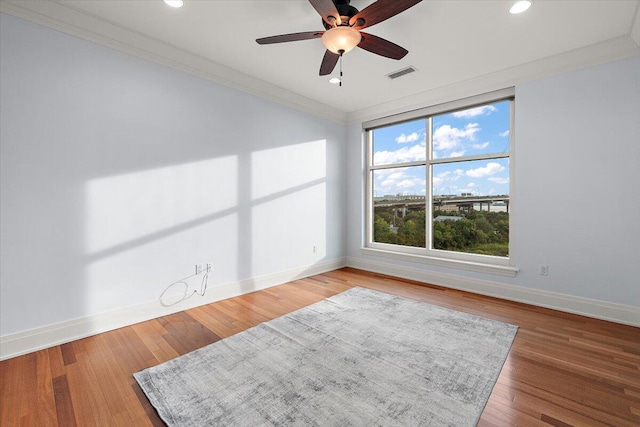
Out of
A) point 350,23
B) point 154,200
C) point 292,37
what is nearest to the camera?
point 350,23

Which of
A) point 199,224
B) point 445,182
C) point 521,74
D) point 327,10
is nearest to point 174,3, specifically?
point 327,10

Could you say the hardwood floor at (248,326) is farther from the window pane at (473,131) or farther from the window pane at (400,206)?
the window pane at (473,131)

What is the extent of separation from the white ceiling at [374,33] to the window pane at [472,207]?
3.51 ft

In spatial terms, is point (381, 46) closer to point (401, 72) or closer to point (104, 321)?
point (401, 72)

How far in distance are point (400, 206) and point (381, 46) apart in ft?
9.40

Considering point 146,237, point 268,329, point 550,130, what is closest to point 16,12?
point 146,237

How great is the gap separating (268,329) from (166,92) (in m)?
2.67

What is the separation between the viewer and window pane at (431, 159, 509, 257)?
3646 mm

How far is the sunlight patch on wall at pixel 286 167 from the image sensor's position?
374 centimetres

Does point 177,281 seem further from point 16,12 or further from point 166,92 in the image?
point 16,12

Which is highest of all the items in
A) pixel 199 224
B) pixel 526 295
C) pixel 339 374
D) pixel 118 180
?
pixel 118 180

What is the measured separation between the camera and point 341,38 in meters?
2.06

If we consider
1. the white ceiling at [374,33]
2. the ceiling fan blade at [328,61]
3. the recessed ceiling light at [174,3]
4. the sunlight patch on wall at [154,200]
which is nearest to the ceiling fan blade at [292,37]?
the ceiling fan blade at [328,61]

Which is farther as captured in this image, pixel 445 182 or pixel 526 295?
pixel 445 182
